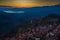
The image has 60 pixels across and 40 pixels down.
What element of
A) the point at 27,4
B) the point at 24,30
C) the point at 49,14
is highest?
the point at 27,4

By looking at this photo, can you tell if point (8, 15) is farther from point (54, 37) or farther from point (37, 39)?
point (54, 37)

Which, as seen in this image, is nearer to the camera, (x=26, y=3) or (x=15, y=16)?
(x=15, y=16)

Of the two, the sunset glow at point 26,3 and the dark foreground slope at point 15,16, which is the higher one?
the sunset glow at point 26,3

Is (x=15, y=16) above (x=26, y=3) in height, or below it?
below

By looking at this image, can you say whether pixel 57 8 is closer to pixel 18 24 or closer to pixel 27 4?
pixel 27 4

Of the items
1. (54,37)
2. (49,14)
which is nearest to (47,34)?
(54,37)

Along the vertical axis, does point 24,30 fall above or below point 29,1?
below

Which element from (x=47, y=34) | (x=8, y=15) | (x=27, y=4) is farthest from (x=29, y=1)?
(x=47, y=34)

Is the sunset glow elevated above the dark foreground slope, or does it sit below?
above

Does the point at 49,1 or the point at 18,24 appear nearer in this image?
the point at 18,24
